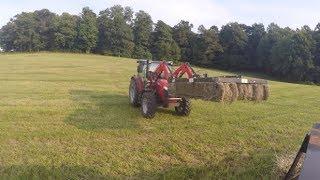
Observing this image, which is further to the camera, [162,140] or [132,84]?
[132,84]

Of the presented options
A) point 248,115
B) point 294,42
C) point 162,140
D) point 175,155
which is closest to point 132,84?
point 248,115

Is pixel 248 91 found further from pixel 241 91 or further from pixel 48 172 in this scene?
pixel 48 172

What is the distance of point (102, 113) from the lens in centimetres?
1487

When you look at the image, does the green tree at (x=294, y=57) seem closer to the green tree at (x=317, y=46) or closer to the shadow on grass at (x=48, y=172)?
the green tree at (x=317, y=46)

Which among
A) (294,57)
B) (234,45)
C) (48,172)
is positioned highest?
(234,45)

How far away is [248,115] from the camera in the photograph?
52.2ft

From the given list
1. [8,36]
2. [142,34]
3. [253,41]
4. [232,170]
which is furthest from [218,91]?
[8,36]

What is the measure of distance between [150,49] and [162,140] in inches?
2972

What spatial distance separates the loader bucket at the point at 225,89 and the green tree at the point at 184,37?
238 ft

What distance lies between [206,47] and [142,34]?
14.1 m

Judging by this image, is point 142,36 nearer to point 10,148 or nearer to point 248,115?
point 248,115

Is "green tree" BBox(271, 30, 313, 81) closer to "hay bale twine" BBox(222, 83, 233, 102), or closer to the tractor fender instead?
the tractor fender

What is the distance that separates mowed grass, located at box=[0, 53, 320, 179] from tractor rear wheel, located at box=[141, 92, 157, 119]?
0.89 ft

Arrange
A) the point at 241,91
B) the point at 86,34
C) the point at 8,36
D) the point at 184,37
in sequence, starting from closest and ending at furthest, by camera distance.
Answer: the point at 241,91, the point at 86,34, the point at 184,37, the point at 8,36
